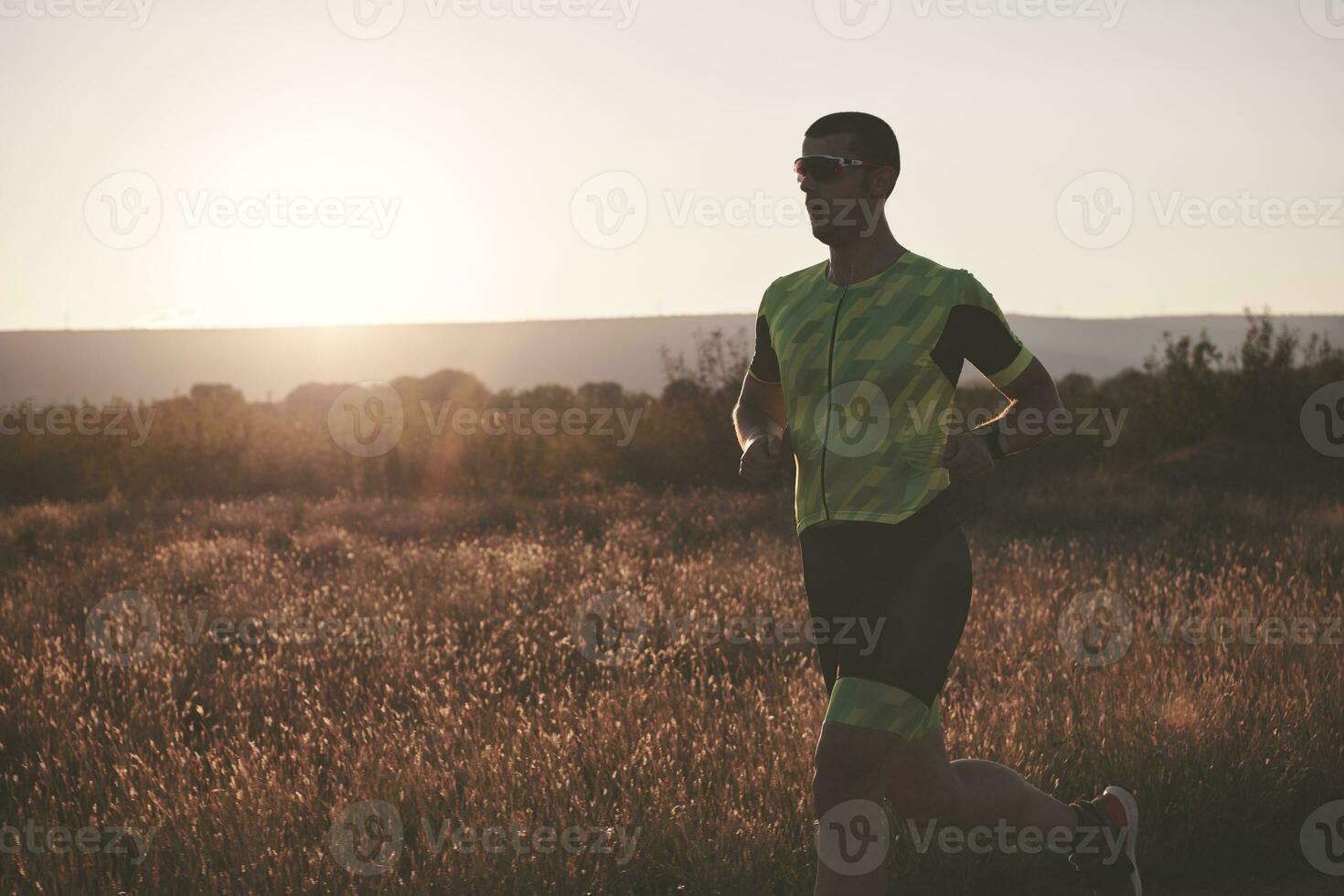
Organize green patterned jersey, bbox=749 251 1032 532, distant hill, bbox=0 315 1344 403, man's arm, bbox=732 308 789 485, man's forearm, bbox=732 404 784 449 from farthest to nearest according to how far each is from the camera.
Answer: distant hill, bbox=0 315 1344 403
man's forearm, bbox=732 404 784 449
man's arm, bbox=732 308 789 485
green patterned jersey, bbox=749 251 1032 532

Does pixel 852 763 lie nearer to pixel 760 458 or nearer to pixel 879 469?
pixel 879 469

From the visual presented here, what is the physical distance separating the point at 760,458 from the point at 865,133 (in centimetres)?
100

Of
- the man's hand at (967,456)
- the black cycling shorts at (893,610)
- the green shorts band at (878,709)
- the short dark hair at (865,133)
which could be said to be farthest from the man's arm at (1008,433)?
the short dark hair at (865,133)

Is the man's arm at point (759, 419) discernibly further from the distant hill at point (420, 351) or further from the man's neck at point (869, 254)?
the distant hill at point (420, 351)

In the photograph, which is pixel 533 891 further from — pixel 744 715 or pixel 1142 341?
pixel 1142 341

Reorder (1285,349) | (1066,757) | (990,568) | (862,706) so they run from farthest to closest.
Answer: (1285,349), (990,568), (1066,757), (862,706)

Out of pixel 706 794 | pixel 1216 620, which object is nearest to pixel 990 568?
pixel 1216 620

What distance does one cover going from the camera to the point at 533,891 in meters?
3.80

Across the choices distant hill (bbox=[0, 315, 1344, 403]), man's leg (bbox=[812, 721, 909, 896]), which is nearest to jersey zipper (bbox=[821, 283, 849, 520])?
man's leg (bbox=[812, 721, 909, 896])

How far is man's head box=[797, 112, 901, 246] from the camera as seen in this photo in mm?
3277

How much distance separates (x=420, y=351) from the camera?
174 metres

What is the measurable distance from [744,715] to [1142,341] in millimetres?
188525

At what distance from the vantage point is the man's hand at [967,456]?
3117 mm

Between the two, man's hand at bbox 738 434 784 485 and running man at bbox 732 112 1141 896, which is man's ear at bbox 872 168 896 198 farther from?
man's hand at bbox 738 434 784 485
